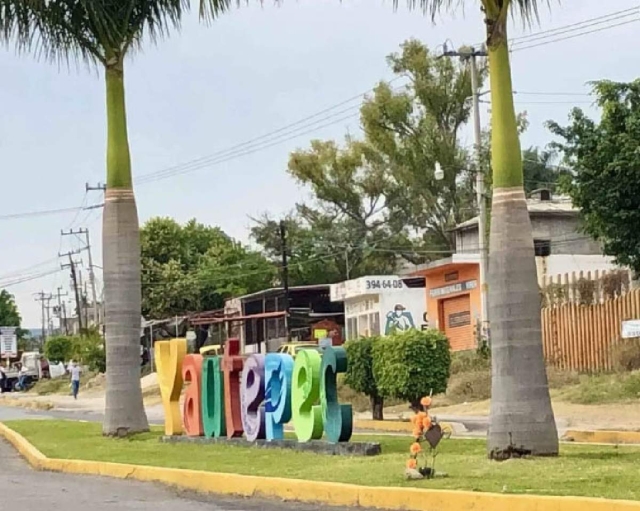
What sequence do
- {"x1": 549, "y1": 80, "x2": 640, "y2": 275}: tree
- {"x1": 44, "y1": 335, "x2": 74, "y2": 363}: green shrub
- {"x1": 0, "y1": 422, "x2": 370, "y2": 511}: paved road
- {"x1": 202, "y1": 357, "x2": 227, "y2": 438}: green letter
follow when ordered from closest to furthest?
1. {"x1": 0, "y1": 422, "x2": 370, "y2": 511}: paved road
2. {"x1": 202, "y1": 357, "x2": 227, "y2": 438}: green letter
3. {"x1": 549, "y1": 80, "x2": 640, "y2": 275}: tree
4. {"x1": 44, "y1": 335, "x2": 74, "y2": 363}: green shrub

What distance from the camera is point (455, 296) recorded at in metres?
44.2

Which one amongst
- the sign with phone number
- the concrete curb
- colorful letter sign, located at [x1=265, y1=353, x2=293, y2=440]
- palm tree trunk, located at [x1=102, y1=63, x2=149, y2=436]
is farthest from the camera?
the sign with phone number

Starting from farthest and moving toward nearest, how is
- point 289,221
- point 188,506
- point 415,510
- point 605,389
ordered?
point 289,221, point 605,389, point 188,506, point 415,510

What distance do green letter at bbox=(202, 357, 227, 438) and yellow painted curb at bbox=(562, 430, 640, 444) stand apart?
5.52 m

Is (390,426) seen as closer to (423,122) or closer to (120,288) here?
(120,288)

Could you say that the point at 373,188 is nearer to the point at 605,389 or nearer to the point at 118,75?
the point at 605,389

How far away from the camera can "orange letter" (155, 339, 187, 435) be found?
62.0ft

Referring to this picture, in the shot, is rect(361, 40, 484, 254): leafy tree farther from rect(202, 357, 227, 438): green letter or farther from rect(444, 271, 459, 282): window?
rect(202, 357, 227, 438): green letter

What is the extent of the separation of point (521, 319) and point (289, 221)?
5964 cm

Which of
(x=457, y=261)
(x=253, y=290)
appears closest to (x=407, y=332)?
(x=457, y=261)

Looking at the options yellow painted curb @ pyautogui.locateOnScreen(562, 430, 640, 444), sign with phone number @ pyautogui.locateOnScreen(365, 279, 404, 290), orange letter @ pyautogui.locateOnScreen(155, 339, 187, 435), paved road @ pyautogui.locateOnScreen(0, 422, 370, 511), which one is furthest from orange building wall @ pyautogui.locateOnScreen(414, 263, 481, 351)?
paved road @ pyautogui.locateOnScreen(0, 422, 370, 511)

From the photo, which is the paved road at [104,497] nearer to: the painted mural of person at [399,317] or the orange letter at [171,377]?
the orange letter at [171,377]

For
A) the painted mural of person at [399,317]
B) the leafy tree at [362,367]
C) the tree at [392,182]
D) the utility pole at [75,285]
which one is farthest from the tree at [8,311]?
the leafy tree at [362,367]

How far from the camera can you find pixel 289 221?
7200 cm
